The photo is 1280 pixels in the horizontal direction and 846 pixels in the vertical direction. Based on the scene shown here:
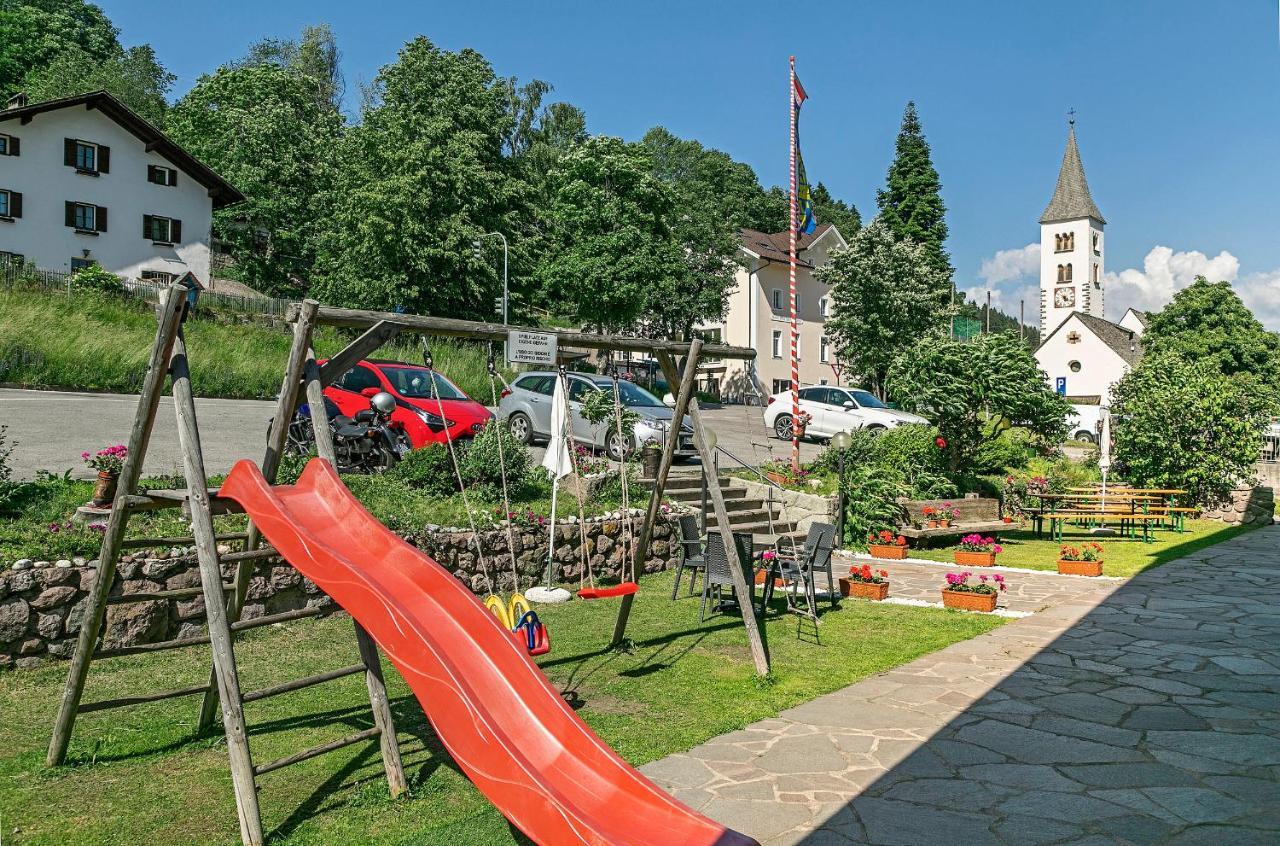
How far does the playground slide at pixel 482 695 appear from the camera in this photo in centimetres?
301

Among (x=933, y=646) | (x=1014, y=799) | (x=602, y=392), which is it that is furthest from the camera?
(x=602, y=392)

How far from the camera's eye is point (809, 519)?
1488 centimetres

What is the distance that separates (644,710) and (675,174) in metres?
67.9

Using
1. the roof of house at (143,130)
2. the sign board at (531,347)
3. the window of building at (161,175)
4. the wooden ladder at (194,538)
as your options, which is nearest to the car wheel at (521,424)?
the sign board at (531,347)

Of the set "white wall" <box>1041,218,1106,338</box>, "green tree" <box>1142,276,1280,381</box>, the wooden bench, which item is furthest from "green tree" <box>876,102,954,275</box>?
the wooden bench

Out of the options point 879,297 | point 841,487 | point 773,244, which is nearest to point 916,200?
point 773,244

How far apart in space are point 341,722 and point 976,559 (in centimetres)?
1033

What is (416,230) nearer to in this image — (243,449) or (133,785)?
(243,449)

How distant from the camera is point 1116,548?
15.5 m

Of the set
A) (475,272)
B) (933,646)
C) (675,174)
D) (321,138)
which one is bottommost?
(933,646)

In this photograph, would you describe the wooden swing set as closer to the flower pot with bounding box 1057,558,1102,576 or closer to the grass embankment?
the flower pot with bounding box 1057,558,1102,576

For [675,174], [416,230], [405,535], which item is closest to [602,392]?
[405,535]

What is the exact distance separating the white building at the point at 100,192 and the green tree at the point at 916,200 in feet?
135

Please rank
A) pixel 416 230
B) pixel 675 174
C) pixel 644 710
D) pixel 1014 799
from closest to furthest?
pixel 1014 799 → pixel 644 710 → pixel 416 230 → pixel 675 174
